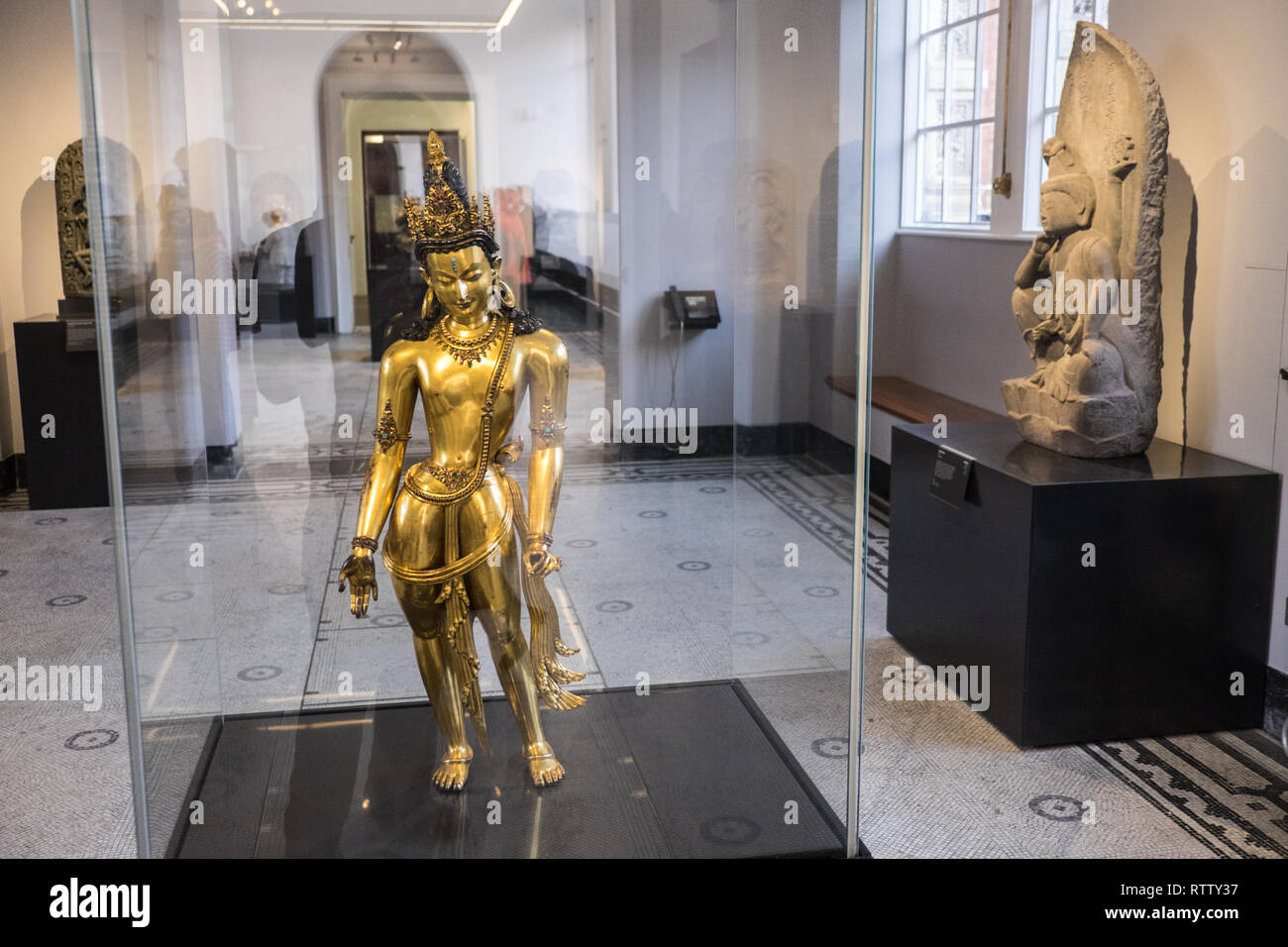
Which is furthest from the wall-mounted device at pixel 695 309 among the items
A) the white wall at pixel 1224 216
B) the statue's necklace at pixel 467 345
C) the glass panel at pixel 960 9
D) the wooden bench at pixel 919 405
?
the glass panel at pixel 960 9

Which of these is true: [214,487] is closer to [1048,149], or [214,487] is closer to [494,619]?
[494,619]

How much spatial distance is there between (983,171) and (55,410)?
4694mm

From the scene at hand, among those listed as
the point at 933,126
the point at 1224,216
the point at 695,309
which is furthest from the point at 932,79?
the point at 695,309

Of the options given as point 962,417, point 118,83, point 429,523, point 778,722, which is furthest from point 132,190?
point 962,417

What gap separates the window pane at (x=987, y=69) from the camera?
557 centimetres

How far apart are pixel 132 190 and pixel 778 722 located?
6.27 feet

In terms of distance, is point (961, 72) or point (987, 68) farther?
point (961, 72)

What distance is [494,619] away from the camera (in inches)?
106

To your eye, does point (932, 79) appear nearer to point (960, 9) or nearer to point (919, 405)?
point (960, 9)

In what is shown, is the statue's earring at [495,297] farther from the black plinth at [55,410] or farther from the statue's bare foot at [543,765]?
the black plinth at [55,410]

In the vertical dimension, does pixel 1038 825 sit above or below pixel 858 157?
below

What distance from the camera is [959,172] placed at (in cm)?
602

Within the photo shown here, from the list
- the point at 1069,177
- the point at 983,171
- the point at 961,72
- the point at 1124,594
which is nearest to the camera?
the point at 1124,594

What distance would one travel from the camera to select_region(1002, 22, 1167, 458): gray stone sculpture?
3607 mm
